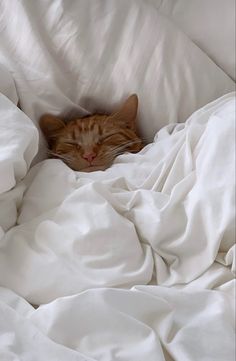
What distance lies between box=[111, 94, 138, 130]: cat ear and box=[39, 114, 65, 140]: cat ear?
0.47ft

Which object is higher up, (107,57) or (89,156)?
(107,57)

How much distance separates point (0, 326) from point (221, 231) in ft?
1.28

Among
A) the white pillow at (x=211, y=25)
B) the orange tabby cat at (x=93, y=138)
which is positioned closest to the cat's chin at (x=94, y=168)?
the orange tabby cat at (x=93, y=138)

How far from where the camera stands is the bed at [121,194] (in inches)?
32.4

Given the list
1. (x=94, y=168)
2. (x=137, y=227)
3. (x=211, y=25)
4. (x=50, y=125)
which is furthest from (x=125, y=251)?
(x=211, y=25)

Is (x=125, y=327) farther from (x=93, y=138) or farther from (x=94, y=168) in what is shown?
(x=93, y=138)

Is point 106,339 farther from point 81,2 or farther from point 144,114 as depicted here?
point 81,2

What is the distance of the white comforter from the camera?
81cm

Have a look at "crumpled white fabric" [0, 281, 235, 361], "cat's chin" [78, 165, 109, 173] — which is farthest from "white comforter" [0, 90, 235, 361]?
"cat's chin" [78, 165, 109, 173]

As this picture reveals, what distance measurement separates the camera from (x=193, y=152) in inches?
41.0

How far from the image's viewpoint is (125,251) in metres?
0.94

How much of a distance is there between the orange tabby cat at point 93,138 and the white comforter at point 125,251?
0.17 meters

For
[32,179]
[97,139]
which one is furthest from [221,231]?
[97,139]

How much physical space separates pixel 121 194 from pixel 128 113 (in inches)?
12.8
